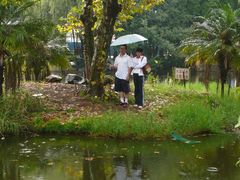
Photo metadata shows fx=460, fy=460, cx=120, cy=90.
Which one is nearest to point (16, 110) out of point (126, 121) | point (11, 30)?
point (11, 30)

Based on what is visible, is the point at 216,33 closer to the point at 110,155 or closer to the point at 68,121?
the point at 68,121

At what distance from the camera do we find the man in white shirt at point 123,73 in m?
13.5

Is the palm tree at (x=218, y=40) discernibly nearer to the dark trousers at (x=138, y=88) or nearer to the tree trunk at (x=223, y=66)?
the tree trunk at (x=223, y=66)

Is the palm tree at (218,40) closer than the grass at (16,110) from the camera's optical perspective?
No

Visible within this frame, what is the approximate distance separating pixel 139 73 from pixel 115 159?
14.9 feet

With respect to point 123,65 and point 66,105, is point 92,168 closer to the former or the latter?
point 66,105

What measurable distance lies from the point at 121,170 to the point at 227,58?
917cm

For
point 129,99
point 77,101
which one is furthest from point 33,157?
point 129,99

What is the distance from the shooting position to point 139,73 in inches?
536

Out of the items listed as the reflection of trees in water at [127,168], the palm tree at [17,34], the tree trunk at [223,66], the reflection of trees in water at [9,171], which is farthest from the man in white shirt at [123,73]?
the reflection of trees in water at [9,171]

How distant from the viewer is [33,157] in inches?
378

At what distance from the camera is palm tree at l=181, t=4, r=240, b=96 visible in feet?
52.7

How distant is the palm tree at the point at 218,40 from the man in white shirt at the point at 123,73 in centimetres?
379

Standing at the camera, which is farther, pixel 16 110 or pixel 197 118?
pixel 197 118
